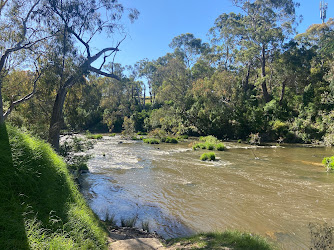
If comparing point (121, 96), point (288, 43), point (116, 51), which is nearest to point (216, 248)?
point (116, 51)

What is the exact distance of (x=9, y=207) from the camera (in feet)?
12.7

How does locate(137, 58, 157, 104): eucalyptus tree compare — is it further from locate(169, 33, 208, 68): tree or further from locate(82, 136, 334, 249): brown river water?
locate(82, 136, 334, 249): brown river water

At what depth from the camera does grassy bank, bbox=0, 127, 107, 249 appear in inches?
136

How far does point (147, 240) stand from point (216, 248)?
1.64 metres

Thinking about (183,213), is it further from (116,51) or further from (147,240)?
(116,51)

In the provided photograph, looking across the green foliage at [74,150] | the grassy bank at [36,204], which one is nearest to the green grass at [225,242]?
the grassy bank at [36,204]

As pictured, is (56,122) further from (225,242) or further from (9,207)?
(225,242)

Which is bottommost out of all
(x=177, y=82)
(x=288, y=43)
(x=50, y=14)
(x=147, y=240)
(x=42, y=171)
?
(x=147, y=240)

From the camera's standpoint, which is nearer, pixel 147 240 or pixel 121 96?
pixel 147 240

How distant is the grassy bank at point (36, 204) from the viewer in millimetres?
3442

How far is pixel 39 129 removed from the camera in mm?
10961

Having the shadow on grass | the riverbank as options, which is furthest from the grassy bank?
the riverbank

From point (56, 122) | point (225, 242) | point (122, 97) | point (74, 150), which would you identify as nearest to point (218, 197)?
point (225, 242)

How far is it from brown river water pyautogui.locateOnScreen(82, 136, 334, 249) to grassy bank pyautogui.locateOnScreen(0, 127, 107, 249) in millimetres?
Answer: 3076
